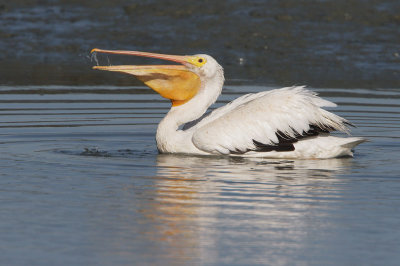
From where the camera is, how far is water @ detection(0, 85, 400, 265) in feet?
15.5

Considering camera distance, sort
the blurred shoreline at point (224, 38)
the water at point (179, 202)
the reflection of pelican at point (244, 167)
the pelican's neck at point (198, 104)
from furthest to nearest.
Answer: the blurred shoreline at point (224, 38) < the pelican's neck at point (198, 104) < the reflection of pelican at point (244, 167) < the water at point (179, 202)

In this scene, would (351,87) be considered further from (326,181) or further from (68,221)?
(68,221)

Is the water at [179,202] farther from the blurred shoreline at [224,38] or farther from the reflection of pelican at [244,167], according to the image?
the blurred shoreline at [224,38]

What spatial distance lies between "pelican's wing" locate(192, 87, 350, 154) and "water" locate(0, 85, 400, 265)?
0.14 m

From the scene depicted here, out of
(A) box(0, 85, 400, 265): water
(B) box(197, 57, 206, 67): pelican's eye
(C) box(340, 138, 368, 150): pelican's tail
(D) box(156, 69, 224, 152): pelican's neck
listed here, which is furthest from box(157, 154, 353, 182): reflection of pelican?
(B) box(197, 57, 206, 67): pelican's eye

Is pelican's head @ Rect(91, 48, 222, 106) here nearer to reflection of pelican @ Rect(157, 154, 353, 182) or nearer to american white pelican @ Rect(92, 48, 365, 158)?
american white pelican @ Rect(92, 48, 365, 158)

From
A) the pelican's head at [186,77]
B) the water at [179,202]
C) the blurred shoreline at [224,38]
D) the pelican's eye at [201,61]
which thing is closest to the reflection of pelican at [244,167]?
the water at [179,202]

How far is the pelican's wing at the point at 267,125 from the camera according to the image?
7.45 meters

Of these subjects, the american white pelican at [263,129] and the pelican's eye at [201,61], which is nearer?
the american white pelican at [263,129]

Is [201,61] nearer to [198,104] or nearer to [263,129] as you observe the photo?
[198,104]

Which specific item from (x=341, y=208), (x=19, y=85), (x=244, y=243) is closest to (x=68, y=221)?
(x=244, y=243)

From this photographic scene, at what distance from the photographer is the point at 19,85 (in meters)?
12.0

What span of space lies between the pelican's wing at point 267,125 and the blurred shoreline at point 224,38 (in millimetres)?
4432

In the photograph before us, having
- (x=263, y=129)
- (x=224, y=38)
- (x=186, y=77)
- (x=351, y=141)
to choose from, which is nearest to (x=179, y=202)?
(x=263, y=129)
